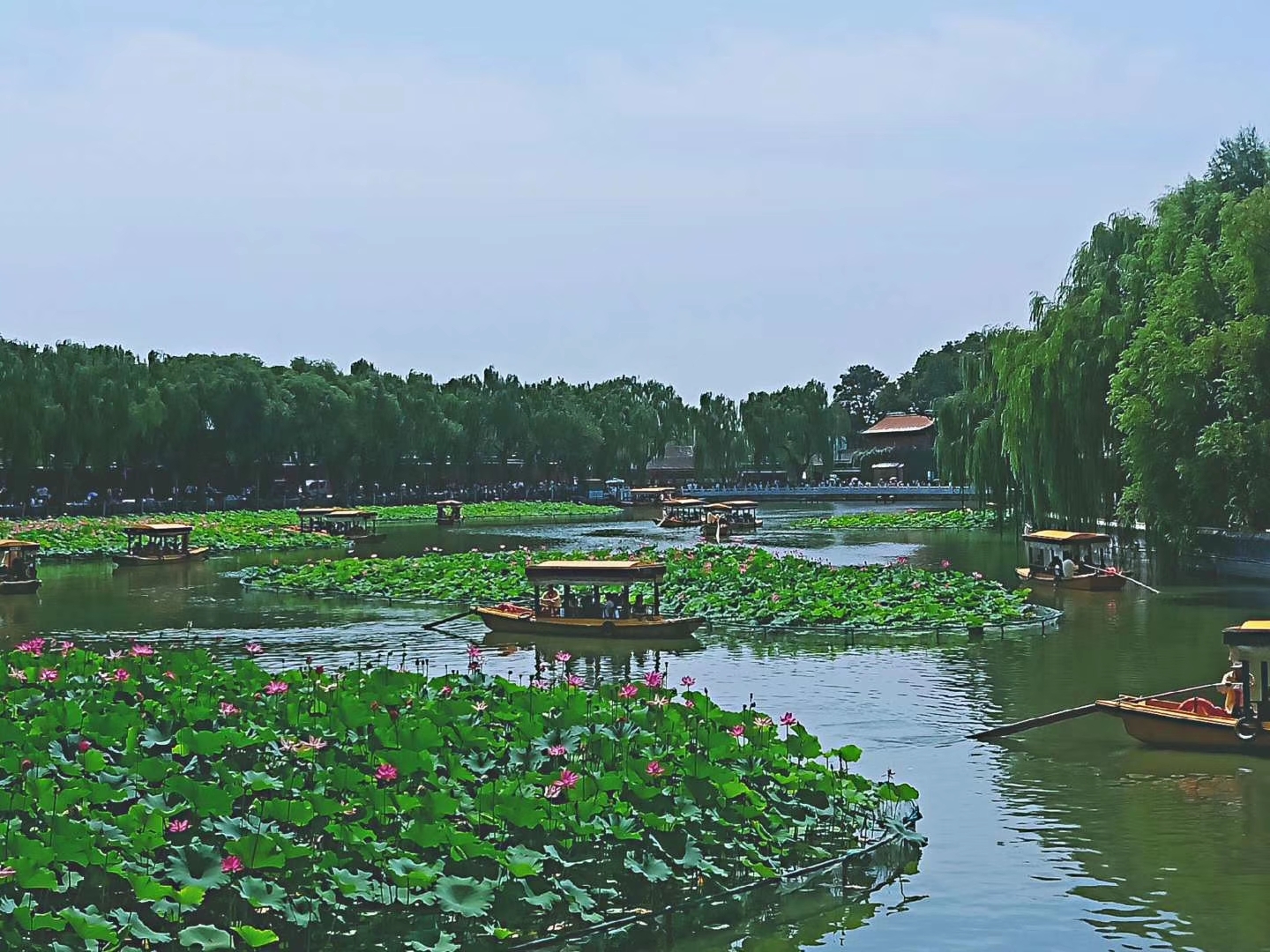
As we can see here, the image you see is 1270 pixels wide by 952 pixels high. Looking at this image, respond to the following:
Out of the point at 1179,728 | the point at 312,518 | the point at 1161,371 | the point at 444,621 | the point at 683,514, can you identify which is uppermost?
the point at 1161,371

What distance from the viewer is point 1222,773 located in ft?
48.3

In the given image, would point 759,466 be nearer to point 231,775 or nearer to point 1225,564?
point 1225,564

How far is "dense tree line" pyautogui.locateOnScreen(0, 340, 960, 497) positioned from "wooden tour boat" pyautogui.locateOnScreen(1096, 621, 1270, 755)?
52.2m

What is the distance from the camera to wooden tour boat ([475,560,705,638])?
25359 mm

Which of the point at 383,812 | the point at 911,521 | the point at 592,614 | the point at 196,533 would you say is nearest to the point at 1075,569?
the point at 592,614

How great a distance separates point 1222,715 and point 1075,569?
62.8 ft

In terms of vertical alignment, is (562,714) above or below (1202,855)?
above

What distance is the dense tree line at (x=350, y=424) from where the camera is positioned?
2472 inches

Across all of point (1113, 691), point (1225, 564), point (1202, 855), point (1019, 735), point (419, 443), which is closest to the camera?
point (1202, 855)

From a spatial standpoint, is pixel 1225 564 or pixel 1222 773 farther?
pixel 1225 564

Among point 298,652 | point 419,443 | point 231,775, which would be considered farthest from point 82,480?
point 231,775

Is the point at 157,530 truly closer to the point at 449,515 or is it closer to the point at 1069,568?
the point at 1069,568

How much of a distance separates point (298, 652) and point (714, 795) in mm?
15331

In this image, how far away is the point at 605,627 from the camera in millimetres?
25375
